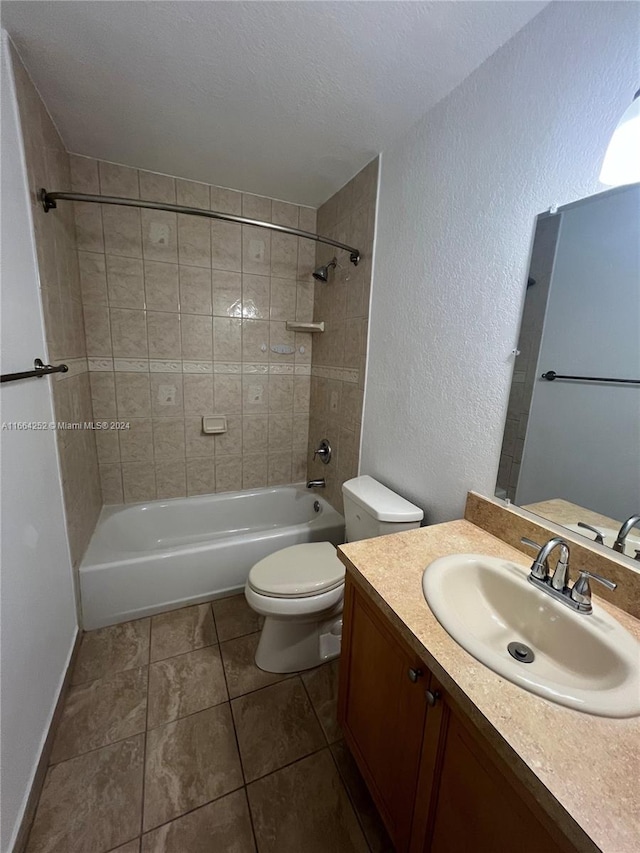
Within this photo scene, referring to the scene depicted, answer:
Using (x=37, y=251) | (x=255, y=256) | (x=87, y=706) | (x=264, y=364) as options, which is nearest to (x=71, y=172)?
(x=37, y=251)

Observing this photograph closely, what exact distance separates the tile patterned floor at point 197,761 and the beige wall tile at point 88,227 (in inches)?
80.3

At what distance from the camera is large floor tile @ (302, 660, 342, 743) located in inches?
50.1

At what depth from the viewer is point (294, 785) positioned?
1.09 meters

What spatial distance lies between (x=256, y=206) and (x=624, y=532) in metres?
2.41

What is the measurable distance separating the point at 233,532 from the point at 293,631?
3.58 feet

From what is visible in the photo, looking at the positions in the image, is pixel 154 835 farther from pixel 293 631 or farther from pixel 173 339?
pixel 173 339

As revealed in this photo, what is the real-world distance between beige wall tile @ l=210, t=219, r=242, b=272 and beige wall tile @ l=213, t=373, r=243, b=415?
696mm

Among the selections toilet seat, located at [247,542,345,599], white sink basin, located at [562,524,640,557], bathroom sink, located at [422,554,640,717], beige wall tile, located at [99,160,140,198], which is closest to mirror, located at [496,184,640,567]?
white sink basin, located at [562,524,640,557]

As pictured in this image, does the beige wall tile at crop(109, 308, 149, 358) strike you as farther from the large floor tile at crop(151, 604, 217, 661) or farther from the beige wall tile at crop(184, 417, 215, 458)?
the large floor tile at crop(151, 604, 217, 661)

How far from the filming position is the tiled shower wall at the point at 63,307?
127 cm

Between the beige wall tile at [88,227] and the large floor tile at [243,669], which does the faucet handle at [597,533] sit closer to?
the large floor tile at [243,669]

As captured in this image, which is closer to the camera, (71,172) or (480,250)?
(480,250)

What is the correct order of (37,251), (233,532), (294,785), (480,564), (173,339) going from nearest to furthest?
(480,564), (294,785), (37,251), (173,339), (233,532)

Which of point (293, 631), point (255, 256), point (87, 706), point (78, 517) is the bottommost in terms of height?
point (87, 706)
